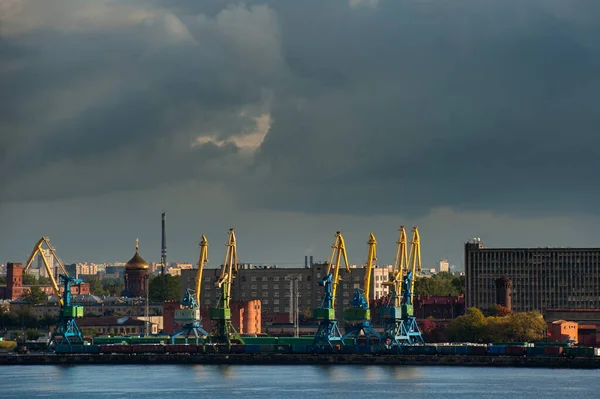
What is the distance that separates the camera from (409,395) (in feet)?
490

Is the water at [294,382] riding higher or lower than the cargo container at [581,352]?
lower

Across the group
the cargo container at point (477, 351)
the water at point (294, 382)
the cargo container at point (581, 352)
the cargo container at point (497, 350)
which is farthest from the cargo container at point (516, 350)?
the water at point (294, 382)

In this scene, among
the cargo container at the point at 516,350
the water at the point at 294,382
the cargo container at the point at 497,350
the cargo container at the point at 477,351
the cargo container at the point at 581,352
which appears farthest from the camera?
the cargo container at the point at 477,351

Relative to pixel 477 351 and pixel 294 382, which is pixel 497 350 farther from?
pixel 294 382

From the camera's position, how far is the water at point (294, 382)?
496 ft

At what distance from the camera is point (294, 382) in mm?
166250

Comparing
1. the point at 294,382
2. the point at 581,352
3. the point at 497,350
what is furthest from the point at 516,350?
the point at 294,382

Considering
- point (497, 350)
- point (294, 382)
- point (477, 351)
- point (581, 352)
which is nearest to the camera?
point (294, 382)

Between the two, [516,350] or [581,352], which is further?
[516,350]

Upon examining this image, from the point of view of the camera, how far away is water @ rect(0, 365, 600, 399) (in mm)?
151125

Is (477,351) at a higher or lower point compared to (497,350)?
lower

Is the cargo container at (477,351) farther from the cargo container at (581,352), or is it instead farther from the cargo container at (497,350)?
the cargo container at (581,352)

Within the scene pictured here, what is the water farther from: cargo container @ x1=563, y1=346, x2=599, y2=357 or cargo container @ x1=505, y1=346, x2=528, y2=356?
cargo container @ x1=563, y1=346, x2=599, y2=357

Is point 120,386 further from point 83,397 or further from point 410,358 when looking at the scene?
point 410,358
